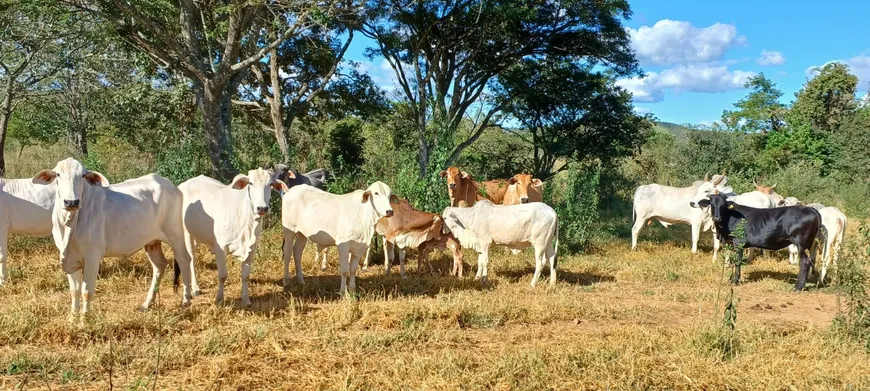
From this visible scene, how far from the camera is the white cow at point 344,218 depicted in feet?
23.6

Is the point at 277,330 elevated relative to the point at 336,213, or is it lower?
lower

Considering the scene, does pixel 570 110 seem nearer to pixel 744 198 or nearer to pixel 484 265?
pixel 744 198

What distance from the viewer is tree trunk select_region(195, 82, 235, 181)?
12.1 m

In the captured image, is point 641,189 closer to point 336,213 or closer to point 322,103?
point 336,213

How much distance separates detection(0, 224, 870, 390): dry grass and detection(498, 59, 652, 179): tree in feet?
41.4

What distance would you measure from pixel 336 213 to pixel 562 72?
1455cm

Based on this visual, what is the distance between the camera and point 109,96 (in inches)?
750

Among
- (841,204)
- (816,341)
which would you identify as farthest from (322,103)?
(841,204)

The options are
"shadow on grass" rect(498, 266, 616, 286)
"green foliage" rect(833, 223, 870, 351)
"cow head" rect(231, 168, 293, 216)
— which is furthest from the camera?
"shadow on grass" rect(498, 266, 616, 286)

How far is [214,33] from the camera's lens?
37.1ft

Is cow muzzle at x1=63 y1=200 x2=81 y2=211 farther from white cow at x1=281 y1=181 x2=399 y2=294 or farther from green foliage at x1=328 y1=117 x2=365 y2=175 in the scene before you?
green foliage at x1=328 y1=117 x2=365 y2=175

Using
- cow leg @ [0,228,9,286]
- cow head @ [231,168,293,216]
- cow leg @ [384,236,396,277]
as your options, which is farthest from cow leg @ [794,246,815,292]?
cow leg @ [0,228,9,286]

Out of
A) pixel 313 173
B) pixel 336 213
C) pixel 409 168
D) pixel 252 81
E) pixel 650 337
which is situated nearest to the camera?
pixel 650 337

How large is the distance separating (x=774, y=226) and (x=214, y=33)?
36.4 feet
